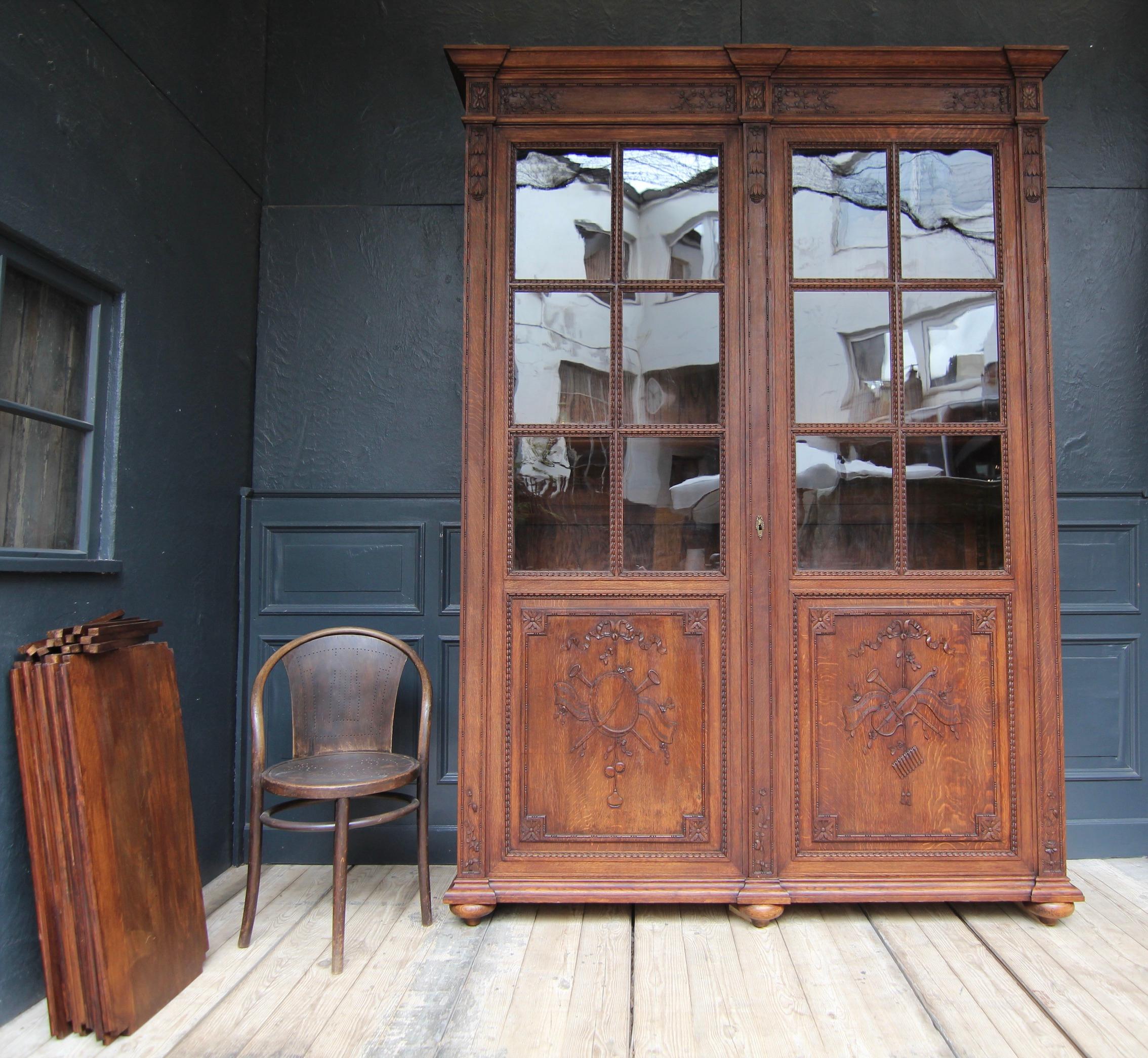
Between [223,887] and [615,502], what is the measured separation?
1.81 metres

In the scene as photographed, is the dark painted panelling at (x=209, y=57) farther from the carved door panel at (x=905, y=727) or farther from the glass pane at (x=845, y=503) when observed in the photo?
the carved door panel at (x=905, y=727)

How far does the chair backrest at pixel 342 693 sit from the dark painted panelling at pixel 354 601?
272 millimetres

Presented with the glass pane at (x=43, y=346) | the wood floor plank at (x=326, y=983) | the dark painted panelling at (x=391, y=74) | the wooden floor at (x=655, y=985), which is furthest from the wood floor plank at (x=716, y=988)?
the dark painted panelling at (x=391, y=74)

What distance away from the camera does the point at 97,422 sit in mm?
2219

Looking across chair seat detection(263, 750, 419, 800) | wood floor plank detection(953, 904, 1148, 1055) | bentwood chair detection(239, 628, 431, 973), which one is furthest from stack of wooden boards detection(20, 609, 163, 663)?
wood floor plank detection(953, 904, 1148, 1055)

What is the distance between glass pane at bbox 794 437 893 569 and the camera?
239 centimetres

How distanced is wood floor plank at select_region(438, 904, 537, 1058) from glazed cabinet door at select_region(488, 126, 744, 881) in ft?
0.53

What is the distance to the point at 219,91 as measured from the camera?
9.05 ft

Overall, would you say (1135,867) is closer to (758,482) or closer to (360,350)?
(758,482)

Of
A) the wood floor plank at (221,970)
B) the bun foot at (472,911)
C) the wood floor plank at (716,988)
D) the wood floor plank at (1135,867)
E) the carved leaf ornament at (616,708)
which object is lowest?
the wood floor plank at (221,970)

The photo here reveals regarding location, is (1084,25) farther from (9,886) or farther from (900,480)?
(9,886)

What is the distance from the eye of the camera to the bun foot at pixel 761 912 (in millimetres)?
2264

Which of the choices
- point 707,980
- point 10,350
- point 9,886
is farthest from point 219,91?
point 707,980

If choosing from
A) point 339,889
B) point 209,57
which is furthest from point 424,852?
point 209,57
